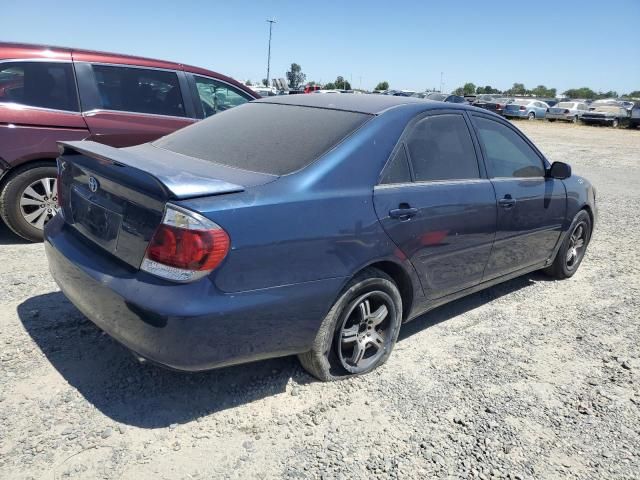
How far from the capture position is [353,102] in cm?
345

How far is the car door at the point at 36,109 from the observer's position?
4629 millimetres

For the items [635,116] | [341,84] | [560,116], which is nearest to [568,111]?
[560,116]

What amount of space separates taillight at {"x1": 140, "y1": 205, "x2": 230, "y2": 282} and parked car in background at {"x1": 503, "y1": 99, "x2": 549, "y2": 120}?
114 ft

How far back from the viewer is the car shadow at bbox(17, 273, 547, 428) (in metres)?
2.65

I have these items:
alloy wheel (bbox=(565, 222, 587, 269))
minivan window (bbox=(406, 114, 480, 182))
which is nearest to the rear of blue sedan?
minivan window (bbox=(406, 114, 480, 182))

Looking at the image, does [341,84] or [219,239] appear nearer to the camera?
[219,239]

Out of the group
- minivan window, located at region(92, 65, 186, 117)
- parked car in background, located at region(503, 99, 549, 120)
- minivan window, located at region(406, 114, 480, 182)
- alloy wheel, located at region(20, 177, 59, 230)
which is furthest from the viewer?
parked car in background, located at region(503, 99, 549, 120)

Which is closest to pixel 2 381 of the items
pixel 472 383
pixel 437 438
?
pixel 437 438

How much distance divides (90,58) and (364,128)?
3481 mm

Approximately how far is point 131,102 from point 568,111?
116ft

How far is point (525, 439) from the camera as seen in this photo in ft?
8.80

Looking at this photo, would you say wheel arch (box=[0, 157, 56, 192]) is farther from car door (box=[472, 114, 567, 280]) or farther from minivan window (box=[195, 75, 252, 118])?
car door (box=[472, 114, 567, 280])

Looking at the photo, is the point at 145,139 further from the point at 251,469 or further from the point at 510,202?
the point at 251,469

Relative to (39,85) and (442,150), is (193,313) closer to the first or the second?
(442,150)
